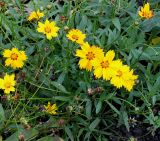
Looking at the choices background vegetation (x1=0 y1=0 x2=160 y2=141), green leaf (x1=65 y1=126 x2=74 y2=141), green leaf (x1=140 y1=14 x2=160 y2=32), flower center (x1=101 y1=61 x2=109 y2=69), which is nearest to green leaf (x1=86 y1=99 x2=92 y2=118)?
background vegetation (x1=0 y1=0 x2=160 y2=141)

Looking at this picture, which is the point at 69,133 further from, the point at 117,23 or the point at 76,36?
the point at 117,23

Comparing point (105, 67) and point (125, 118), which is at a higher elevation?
point (105, 67)

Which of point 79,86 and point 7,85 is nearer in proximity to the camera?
point 7,85

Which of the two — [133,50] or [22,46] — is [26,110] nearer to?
[22,46]

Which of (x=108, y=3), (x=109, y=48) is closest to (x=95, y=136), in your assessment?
(x=109, y=48)

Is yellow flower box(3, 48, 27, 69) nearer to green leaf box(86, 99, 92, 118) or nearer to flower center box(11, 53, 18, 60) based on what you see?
flower center box(11, 53, 18, 60)

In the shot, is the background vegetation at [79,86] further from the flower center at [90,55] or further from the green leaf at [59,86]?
the flower center at [90,55]

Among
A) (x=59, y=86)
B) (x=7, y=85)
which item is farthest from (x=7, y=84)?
(x=59, y=86)
